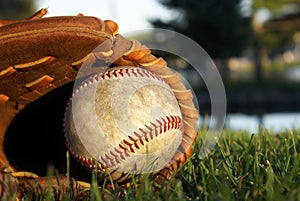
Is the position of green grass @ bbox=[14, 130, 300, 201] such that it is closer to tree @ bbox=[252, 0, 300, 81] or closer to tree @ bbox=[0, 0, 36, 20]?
tree @ bbox=[252, 0, 300, 81]

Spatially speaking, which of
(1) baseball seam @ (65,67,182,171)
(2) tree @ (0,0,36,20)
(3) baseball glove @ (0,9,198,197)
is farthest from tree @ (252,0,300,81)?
(1) baseball seam @ (65,67,182,171)

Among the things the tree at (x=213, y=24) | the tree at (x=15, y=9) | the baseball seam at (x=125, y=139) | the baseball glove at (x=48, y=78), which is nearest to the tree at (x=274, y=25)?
the tree at (x=213, y=24)

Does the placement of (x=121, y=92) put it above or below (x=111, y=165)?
above

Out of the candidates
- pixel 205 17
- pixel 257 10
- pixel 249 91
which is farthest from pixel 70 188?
pixel 257 10

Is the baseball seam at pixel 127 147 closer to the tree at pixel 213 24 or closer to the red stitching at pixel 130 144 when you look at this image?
the red stitching at pixel 130 144

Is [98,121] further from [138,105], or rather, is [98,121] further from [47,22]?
[47,22]

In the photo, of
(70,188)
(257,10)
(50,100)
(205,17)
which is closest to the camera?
(70,188)
